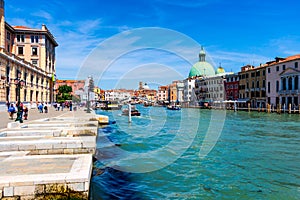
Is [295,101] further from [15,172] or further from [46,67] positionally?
[15,172]

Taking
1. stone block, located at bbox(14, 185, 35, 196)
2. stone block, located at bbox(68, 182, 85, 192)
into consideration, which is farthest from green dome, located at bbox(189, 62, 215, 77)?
stone block, located at bbox(14, 185, 35, 196)

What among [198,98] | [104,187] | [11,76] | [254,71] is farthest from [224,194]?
[198,98]

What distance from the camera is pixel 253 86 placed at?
64.4 meters

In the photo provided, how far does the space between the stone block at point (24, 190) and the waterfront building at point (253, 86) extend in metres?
61.5

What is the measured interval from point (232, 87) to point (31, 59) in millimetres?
50961

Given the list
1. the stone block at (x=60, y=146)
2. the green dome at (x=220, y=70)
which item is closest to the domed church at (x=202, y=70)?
the green dome at (x=220, y=70)

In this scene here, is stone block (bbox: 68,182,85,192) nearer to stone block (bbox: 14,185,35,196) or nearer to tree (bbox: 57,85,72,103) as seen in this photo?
stone block (bbox: 14,185,35,196)

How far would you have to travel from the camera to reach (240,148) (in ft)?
46.2

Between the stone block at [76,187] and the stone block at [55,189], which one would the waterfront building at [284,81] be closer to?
the stone block at [76,187]

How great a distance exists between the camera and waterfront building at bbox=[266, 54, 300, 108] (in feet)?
165

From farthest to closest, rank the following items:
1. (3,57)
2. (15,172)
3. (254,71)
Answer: (254,71) → (3,57) → (15,172)

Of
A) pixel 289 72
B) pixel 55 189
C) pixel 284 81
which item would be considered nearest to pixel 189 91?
pixel 284 81

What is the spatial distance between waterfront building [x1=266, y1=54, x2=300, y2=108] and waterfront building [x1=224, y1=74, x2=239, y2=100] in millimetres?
13820

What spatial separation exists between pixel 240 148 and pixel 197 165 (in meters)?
4.64
